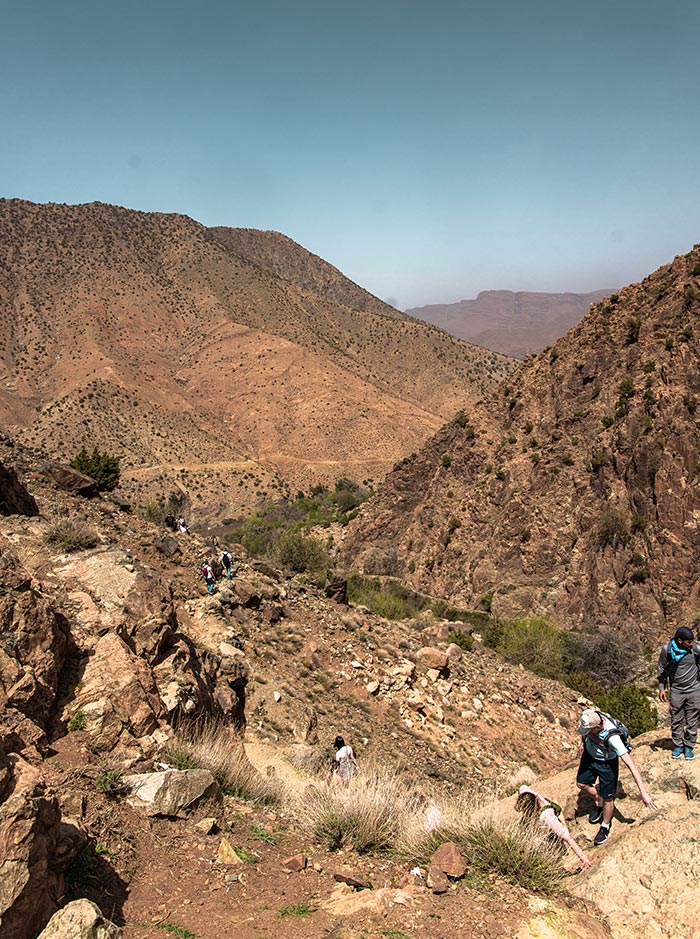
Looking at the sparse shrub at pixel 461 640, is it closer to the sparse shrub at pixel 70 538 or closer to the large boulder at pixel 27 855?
the sparse shrub at pixel 70 538

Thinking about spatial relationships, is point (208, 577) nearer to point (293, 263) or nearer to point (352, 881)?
point (352, 881)

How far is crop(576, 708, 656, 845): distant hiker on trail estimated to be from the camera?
5.67m

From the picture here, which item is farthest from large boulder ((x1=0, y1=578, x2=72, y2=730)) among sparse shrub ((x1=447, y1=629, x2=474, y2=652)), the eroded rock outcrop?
sparse shrub ((x1=447, y1=629, x2=474, y2=652))

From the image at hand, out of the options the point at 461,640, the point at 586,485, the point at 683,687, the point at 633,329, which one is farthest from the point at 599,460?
the point at 683,687

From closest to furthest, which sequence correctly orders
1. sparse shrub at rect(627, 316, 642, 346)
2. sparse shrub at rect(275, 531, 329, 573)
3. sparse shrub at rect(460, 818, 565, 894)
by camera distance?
sparse shrub at rect(460, 818, 565, 894) → sparse shrub at rect(627, 316, 642, 346) → sparse shrub at rect(275, 531, 329, 573)

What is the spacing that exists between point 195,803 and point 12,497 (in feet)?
30.9

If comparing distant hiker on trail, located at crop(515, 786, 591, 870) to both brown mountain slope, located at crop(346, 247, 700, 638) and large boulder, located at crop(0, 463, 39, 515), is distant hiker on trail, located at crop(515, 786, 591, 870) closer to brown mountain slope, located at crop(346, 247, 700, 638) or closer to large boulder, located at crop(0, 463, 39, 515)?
large boulder, located at crop(0, 463, 39, 515)

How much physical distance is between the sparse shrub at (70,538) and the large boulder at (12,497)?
5.77 feet

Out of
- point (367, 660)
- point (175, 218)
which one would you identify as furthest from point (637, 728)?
point (175, 218)

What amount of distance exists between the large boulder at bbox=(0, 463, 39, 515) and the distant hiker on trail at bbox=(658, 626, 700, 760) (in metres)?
12.0

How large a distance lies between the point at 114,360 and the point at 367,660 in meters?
71.2

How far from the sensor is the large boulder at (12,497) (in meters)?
12.3

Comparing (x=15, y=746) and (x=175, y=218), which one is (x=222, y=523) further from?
(x=175, y=218)

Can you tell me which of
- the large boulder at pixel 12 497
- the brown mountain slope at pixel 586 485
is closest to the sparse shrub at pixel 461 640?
the brown mountain slope at pixel 586 485
